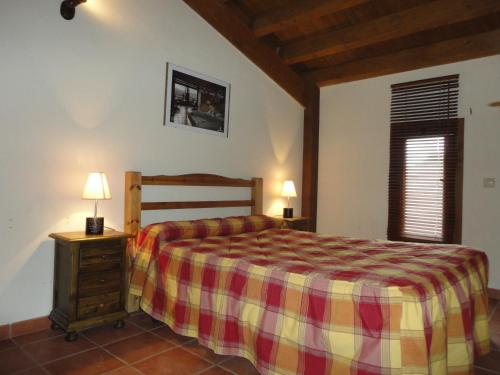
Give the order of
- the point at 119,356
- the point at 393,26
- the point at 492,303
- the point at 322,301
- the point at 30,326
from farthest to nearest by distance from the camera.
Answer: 1. the point at 393,26
2. the point at 492,303
3. the point at 30,326
4. the point at 119,356
5. the point at 322,301

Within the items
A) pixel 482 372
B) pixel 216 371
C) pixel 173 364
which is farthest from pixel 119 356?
pixel 482 372

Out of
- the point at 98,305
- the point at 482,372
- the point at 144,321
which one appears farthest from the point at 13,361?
the point at 482,372

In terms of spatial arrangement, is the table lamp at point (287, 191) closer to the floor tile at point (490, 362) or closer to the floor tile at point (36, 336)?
the floor tile at point (490, 362)

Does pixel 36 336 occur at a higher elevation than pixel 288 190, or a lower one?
lower

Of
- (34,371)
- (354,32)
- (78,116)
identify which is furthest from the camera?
(354,32)

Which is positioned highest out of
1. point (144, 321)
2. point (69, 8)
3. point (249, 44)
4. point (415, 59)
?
point (249, 44)

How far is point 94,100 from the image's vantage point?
8.86 ft

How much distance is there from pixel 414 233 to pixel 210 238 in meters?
2.60

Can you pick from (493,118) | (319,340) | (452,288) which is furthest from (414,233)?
(319,340)

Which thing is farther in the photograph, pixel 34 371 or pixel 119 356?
pixel 119 356

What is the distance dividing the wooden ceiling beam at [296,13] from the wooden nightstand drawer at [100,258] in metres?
2.80

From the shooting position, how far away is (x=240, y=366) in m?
2.03

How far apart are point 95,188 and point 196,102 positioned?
4.67 ft

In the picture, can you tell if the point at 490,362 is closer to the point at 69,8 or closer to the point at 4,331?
the point at 4,331
